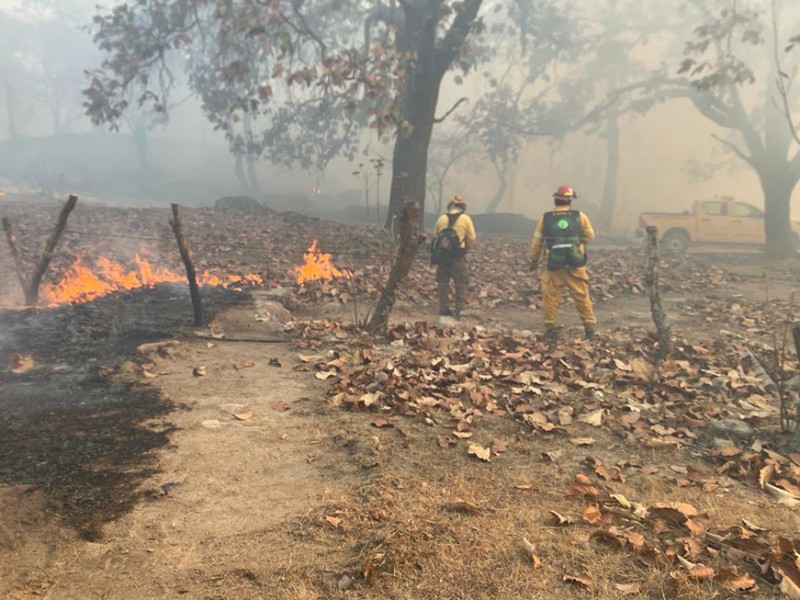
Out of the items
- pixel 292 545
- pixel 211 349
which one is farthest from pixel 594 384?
pixel 211 349

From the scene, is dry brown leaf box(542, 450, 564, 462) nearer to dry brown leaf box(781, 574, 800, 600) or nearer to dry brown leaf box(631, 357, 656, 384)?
dry brown leaf box(781, 574, 800, 600)

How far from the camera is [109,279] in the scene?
10.5 metres

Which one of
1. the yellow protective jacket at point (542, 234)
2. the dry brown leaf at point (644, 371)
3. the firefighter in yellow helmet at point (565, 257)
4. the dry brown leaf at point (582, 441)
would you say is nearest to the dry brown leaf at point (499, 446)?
the dry brown leaf at point (582, 441)

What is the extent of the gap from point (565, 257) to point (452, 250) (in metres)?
2.16

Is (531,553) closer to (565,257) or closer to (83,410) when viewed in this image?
(83,410)

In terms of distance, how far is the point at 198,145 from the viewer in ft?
187

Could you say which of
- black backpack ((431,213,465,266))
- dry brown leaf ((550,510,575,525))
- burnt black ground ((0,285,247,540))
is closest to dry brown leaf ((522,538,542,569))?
dry brown leaf ((550,510,575,525))

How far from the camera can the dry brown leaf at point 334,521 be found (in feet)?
11.3

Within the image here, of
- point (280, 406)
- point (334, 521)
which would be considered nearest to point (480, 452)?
point (334, 521)

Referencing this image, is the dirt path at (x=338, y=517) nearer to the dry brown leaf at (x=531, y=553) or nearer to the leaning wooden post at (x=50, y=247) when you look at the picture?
the dry brown leaf at (x=531, y=553)

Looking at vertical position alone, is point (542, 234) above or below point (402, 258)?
above

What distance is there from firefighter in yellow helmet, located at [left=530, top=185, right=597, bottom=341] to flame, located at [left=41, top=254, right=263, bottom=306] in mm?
5569

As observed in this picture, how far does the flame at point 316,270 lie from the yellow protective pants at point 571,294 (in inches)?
178

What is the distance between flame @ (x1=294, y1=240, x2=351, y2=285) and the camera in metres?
11.1
